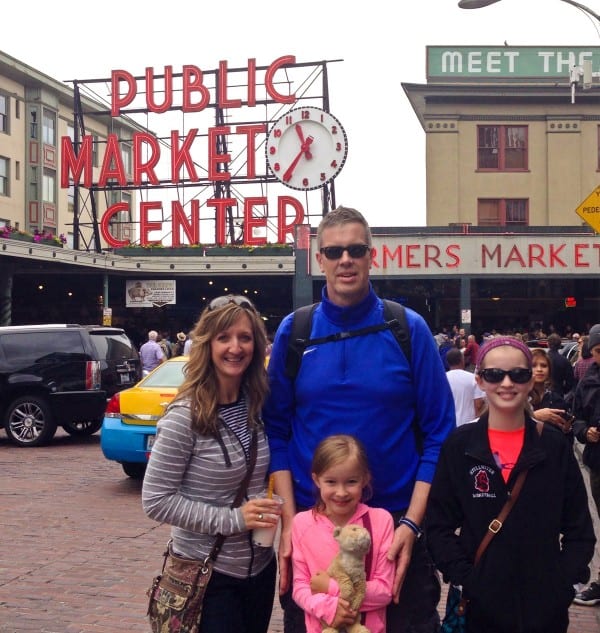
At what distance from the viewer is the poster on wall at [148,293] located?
32719 mm

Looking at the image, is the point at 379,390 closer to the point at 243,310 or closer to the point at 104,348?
the point at 243,310

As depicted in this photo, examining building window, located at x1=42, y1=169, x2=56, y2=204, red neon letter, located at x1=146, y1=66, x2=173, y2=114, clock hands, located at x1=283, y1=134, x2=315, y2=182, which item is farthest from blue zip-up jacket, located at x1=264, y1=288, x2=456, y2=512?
building window, located at x1=42, y1=169, x2=56, y2=204

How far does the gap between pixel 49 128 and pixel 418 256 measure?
27.4m

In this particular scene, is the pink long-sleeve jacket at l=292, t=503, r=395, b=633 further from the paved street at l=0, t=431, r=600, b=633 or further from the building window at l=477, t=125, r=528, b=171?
the building window at l=477, t=125, r=528, b=171

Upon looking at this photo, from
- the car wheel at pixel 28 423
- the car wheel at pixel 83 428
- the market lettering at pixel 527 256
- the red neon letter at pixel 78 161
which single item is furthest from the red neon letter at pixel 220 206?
the car wheel at pixel 28 423

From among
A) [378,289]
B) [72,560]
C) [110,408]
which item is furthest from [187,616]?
[378,289]

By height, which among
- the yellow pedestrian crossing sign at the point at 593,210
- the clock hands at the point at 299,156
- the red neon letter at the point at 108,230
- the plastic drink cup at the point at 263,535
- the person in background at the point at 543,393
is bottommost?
the plastic drink cup at the point at 263,535

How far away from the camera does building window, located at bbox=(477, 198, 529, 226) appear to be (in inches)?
1331

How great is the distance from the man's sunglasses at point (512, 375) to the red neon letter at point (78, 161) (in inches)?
1448

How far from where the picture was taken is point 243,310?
3.34m

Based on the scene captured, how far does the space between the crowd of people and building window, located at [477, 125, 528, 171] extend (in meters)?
31.5

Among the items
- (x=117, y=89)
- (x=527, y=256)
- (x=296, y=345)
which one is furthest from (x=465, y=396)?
(x=117, y=89)

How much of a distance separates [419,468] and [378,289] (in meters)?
29.3

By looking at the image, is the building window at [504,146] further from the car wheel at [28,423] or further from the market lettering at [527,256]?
the car wheel at [28,423]
